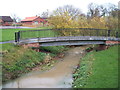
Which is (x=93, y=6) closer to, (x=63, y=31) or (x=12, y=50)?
(x=63, y=31)

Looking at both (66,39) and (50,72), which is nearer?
(50,72)

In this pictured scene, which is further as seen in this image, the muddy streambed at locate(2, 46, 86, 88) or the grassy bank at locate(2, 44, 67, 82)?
the grassy bank at locate(2, 44, 67, 82)

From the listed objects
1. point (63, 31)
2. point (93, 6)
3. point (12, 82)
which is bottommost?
point (12, 82)

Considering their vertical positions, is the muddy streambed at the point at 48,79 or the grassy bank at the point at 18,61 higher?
the grassy bank at the point at 18,61

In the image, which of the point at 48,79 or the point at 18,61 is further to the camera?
the point at 18,61

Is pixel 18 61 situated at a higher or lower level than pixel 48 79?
higher

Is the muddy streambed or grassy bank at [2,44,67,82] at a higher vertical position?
grassy bank at [2,44,67,82]

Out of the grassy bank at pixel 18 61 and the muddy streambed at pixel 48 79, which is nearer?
the muddy streambed at pixel 48 79

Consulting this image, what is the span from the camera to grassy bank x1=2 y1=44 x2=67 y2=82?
11680mm

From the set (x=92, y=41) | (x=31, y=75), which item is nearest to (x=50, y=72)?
(x=31, y=75)

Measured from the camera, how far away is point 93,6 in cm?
5184

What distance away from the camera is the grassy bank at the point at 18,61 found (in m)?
11.7

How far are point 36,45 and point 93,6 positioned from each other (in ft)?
127

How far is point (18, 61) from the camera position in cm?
1327
